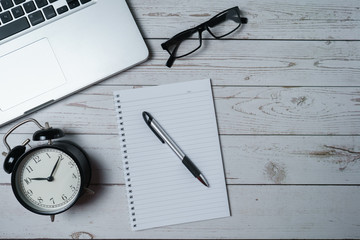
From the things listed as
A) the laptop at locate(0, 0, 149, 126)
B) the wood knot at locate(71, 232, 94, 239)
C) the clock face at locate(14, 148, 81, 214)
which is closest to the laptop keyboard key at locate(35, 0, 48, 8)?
the laptop at locate(0, 0, 149, 126)

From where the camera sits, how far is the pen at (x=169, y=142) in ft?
2.67

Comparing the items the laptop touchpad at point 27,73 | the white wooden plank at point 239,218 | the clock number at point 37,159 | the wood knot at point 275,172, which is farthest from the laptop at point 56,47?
the wood knot at point 275,172

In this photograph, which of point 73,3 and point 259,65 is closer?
point 73,3

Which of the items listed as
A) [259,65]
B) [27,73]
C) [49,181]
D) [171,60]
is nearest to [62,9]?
[27,73]

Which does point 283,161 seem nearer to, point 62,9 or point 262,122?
point 262,122

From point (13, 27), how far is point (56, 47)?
9 centimetres

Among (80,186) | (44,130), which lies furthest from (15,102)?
(80,186)

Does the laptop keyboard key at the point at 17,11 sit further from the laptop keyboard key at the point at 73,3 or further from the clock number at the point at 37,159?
the clock number at the point at 37,159

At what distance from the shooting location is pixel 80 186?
729mm

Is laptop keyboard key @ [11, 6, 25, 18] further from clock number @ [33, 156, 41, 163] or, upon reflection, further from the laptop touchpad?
clock number @ [33, 156, 41, 163]

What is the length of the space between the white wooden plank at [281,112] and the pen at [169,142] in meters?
0.09

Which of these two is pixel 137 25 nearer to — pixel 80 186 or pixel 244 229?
pixel 80 186

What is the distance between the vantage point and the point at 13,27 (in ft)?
2.35

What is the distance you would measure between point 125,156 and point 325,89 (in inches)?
20.5
